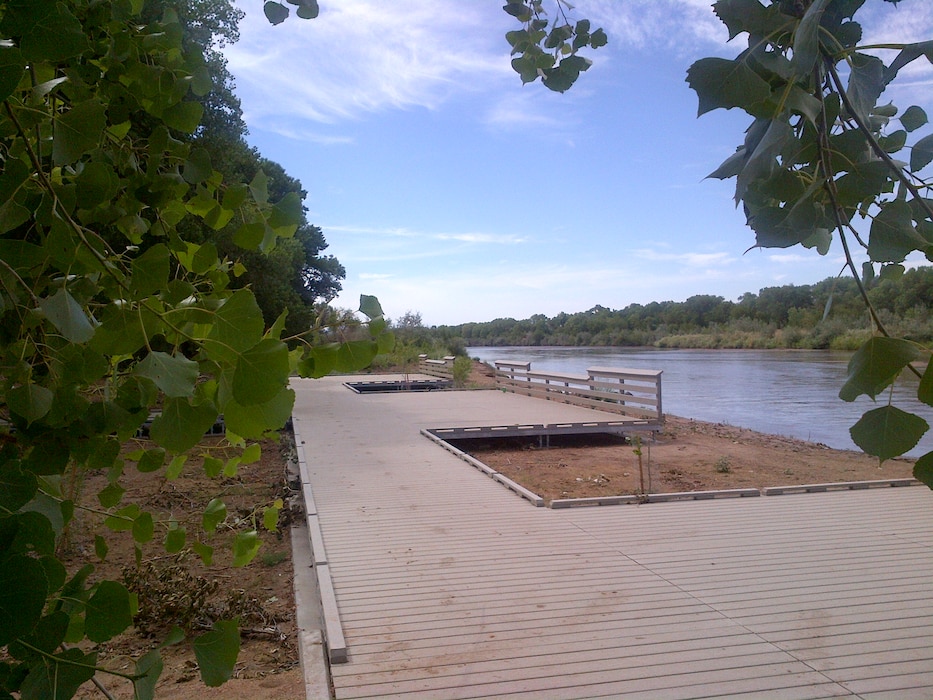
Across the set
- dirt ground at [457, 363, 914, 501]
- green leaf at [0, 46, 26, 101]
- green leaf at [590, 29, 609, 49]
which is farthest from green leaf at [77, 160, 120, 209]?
dirt ground at [457, 363, 914, 501]

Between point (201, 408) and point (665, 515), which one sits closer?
point (201, 408)

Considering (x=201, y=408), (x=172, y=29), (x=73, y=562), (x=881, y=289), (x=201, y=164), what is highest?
(x=172, y=29)

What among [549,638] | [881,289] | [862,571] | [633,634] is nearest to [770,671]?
[633,634]

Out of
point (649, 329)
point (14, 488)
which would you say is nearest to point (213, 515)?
point (14, 488)

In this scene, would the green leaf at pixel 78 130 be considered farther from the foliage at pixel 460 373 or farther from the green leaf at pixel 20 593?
the foliage at pixel 460 373

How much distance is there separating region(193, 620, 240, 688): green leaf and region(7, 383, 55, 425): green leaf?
289 mm

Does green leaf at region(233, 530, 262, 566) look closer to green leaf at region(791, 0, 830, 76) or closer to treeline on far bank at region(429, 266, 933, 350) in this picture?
green leaf at region(791, 0, 830, 76)

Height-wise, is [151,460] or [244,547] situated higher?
[151,460]

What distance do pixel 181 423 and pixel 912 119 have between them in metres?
0.77

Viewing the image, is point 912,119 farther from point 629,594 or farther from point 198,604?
point 198,604

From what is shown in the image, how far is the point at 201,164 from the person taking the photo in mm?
939

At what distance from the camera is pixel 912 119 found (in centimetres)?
70

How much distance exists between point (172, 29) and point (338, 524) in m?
4.07

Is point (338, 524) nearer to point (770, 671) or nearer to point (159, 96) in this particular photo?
point (770, 671)
